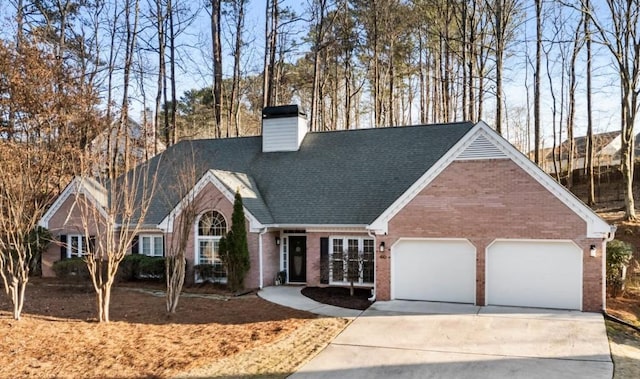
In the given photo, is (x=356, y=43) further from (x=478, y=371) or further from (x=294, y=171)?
(x=478, y=371)

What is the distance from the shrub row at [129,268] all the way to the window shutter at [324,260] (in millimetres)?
5957

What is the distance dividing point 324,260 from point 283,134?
22.0ft

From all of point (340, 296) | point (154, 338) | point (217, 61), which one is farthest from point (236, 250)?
point (217, 61)

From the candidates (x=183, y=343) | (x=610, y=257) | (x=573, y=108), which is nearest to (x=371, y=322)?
(x=183, y=343)

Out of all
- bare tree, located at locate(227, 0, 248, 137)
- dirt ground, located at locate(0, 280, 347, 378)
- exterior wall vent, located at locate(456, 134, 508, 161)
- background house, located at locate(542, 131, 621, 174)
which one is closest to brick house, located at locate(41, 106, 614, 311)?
exterior wall vent, located at locate(456, 134, 508, 161)

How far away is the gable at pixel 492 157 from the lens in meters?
12.7

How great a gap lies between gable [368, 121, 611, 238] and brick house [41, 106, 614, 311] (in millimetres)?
30

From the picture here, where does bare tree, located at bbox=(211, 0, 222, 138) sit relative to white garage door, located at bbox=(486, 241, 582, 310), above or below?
above

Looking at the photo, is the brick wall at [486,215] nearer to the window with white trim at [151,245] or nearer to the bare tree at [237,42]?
the window with white trim at [151,245]

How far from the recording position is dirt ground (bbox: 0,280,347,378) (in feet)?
29.4

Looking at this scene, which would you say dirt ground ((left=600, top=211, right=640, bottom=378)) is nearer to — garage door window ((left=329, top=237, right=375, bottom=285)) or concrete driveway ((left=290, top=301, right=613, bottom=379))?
concrete driveway ((left=290, top=301, right=613, bottom=379))

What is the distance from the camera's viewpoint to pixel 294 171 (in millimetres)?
19797

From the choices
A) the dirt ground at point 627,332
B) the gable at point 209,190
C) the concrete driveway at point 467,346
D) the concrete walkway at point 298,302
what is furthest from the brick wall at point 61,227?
the dirt ground at point 627,332

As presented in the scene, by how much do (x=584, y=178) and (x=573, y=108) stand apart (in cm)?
531
